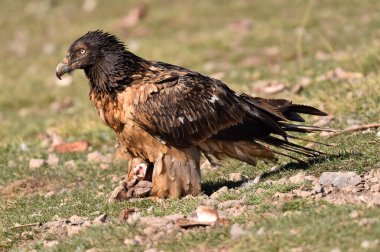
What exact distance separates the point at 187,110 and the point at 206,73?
1062cm

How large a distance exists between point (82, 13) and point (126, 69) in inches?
782

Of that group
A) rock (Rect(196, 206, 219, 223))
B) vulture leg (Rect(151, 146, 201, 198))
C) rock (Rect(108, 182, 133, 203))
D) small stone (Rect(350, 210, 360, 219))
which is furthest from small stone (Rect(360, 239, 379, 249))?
rock (Rect(108, 182, 133, 203))

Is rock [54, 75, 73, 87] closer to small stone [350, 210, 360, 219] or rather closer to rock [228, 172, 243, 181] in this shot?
rock [228, 172, 243, 181]

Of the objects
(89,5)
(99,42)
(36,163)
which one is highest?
(89,5)

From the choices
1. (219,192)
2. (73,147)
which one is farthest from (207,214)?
(73,147)

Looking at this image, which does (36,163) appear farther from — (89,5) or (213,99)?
(89,5)

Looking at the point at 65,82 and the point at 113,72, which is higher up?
the point at 65,82

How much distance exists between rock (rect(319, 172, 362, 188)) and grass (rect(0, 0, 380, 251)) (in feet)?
1.41

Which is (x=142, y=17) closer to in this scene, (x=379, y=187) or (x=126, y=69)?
(x=126, y=69)

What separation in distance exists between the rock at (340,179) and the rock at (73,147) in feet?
19.7

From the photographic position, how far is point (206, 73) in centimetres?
2014

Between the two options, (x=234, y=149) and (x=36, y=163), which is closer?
(x=234, y=149)

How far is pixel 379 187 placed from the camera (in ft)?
27.2

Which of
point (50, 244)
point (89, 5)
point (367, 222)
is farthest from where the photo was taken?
point (89, 5)
